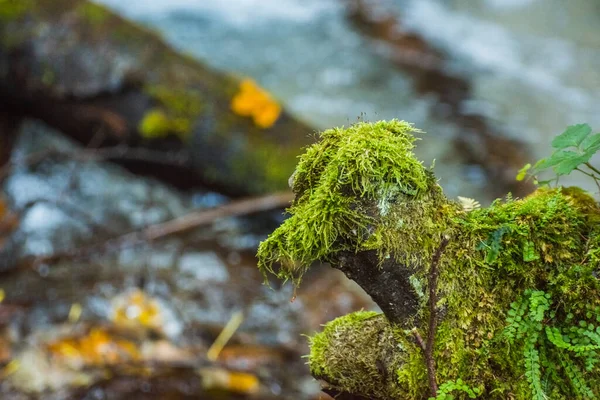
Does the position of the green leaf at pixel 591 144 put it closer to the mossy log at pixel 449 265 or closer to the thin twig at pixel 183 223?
the mossy log at pixel 449 265

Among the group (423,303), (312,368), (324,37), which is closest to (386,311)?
(423,303)

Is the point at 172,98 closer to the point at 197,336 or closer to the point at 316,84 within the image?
the point at 197,336

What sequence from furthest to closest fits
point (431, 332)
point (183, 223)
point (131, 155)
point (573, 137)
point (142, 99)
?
point (131, 155)
point (142, 99)
point (183, 223)
point (573, 137)
point (431, 332)

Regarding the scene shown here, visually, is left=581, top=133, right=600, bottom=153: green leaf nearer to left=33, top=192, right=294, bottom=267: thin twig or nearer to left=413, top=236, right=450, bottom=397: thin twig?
left=413, top=236, right=450, bottom=397: thin twig

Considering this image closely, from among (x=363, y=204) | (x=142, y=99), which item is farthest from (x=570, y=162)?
(x=142, y=99)

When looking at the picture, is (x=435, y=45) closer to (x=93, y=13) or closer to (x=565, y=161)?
(x=93, y=13)

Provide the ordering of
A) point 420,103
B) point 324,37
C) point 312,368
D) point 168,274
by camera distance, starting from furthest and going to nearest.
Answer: point 324,37
point 420,103
point 168,274
point 312,368
